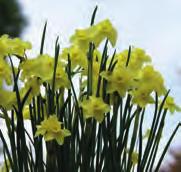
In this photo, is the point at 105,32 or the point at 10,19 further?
the point at 10,19

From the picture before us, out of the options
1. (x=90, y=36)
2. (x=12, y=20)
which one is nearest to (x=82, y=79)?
(x=90, y=36)

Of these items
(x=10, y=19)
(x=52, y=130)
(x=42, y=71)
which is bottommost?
(x=52, y=130)

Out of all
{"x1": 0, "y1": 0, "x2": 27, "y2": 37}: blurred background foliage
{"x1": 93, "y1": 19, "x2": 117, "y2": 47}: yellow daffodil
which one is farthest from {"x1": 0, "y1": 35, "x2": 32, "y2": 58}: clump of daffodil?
{"x1": 0, "y1": 0, "x2": 27, "y2": 37}: blurred background foliage

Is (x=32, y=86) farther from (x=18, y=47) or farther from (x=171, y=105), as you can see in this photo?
(x=171, y=105)

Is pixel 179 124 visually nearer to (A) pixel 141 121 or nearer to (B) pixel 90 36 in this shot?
(A) pixel 141 121

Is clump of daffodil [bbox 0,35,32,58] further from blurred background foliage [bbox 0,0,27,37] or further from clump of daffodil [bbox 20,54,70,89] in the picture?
blurred background foliage [bbox 0,0,27,37]

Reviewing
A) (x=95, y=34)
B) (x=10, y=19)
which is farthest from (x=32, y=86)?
(x=10, y=19)
